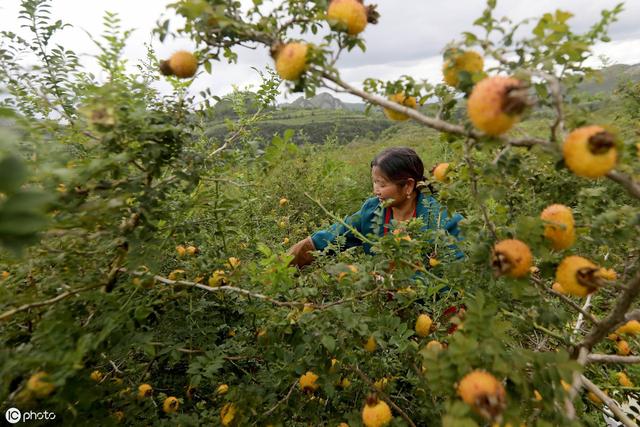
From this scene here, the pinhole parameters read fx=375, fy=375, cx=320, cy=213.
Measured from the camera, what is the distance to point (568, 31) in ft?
3.29

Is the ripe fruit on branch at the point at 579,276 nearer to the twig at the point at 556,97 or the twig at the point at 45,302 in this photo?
the twig at the point at 556,97

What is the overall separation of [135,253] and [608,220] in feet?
5.01

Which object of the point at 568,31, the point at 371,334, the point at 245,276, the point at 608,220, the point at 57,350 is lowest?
the point at 245,276

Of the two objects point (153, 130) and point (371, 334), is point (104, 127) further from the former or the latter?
point (371, 334)

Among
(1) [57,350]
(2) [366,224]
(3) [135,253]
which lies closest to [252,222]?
(2) [366,224]

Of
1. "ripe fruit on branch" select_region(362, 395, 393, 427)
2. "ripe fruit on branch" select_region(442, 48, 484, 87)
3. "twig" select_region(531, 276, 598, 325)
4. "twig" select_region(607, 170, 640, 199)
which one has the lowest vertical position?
"ripe fruit on branch" select_region(362, 395, 393, 427)

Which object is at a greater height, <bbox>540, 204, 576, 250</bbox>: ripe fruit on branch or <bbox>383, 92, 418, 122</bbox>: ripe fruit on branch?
<bbox>383, 92, 418, 122</bbox>: ripe fruit on branch

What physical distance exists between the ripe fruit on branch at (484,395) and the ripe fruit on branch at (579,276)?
40 centimetres

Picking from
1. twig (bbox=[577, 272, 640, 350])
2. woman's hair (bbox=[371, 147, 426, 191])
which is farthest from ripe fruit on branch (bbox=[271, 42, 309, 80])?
woman's hair (bbox=[371, 147, 426, 191])

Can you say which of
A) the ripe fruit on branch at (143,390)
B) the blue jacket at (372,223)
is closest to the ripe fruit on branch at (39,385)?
the ripe fruit on branch at (143,390)

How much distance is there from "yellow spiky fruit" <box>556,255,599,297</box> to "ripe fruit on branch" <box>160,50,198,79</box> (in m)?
1.44

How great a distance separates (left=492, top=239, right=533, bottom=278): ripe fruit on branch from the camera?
3.56 ft

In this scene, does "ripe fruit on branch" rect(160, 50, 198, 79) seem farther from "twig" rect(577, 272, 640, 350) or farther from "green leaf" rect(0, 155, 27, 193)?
"twig" rect(577, 272, 640, 350)

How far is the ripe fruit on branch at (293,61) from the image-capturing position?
3.62ft
